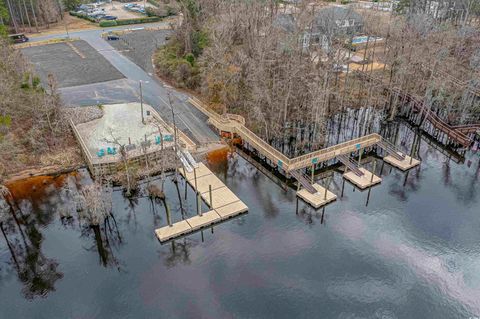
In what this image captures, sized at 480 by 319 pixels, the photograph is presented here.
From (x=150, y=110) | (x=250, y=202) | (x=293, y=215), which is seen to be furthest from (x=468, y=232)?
(x=150, y=110)

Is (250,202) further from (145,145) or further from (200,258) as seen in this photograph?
(145,145)

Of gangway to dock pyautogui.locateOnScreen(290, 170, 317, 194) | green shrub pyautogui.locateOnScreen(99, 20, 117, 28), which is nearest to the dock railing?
gangway to dock pyautogui.locateOnScreen(290, 170, 317, 194)

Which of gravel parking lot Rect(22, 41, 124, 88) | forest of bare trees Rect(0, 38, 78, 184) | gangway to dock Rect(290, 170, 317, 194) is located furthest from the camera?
gravel parking lot Rect(22, 41, 124, 88)

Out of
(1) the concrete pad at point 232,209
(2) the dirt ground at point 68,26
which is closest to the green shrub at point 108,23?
(2) the dirt ground at point 68,26

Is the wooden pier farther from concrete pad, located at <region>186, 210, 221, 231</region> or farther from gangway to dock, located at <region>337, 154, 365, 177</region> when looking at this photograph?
concrete pad, located at <region>186, 210, 221, 231</region>

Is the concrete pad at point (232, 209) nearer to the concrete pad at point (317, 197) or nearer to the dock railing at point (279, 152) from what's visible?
the concrete pad at point (317, 197)

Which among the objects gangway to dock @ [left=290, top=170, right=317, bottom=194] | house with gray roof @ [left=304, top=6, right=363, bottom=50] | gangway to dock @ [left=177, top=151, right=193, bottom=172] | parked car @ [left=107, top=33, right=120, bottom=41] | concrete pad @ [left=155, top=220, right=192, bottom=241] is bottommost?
concrete pad @ [left=155, top=220, right=192, bottom=241]

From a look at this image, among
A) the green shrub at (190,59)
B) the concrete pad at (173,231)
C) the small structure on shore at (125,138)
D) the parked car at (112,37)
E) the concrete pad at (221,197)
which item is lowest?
the concrete pad at (173,231)

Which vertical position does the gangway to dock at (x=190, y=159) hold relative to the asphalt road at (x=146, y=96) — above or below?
below
